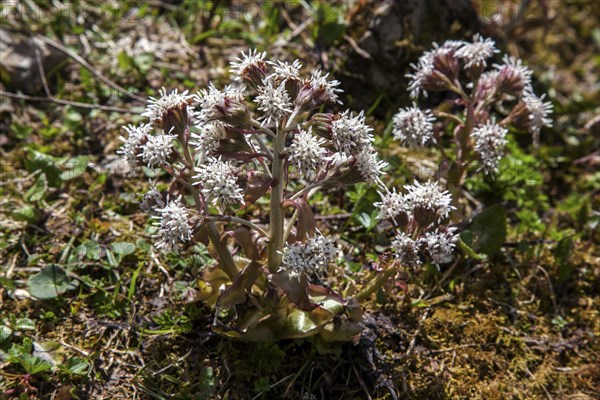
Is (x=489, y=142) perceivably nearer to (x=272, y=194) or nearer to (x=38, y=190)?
(x=272, y=194)

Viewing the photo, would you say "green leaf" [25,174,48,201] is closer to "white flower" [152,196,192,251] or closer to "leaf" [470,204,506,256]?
"white flower" [152,196,192,251]

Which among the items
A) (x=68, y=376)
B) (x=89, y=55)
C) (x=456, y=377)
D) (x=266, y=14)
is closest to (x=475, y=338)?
(x=456, y=377)

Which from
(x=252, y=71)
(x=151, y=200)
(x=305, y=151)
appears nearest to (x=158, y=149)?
(x=151, y=200)

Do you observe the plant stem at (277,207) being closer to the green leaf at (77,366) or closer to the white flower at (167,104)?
the white flower at (167,104)

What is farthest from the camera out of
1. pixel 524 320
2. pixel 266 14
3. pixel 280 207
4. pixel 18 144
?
pixel 266 14

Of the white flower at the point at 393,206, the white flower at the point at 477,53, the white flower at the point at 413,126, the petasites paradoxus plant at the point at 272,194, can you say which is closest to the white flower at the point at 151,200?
the petasites paradoxus plant at the point at 272,194

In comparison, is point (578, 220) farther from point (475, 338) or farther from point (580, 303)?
point (475, 338)
